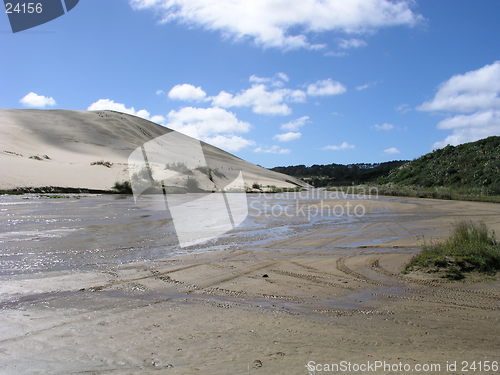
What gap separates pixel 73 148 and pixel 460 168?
127 ft

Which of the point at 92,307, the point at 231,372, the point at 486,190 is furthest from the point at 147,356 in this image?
the point at 486,190

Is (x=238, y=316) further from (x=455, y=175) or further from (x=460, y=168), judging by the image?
(x=460, y=168)

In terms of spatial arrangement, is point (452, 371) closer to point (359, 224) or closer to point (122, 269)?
point (122, 269)

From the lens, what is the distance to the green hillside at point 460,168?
3027 cm

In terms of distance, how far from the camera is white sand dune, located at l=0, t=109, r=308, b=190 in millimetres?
30297

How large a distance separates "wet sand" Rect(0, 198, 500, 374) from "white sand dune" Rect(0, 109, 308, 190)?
22.7m

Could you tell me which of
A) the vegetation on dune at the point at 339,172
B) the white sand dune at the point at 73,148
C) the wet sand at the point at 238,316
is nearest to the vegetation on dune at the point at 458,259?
the wet sand at the point at 238,316

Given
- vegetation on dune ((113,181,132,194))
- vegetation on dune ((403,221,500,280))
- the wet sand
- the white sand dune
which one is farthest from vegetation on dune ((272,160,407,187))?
the wet sand

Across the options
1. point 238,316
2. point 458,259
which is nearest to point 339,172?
point 458,259

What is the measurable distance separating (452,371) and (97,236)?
9341mm

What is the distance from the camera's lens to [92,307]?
5.39 m

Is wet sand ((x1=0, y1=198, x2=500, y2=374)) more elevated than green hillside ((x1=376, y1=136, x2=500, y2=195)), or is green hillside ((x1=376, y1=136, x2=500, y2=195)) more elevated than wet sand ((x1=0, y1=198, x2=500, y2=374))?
green hillside ((x1=376, y1=136, x2=500, y2=195))

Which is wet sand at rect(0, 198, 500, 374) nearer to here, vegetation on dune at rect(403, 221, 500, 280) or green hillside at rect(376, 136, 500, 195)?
vegetation on dune at rect(403, 221, 500, 280)

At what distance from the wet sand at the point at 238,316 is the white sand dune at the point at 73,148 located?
22680 millimetres
